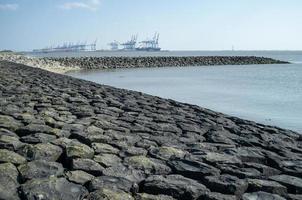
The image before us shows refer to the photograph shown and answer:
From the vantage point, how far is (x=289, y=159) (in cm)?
466

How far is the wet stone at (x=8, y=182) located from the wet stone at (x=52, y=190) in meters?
0.07

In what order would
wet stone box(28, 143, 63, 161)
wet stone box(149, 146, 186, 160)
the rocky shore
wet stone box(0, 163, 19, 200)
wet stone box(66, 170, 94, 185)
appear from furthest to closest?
the rocky shore, wet stone box(149, 146, 186, 160), wet stone box(28, 143, 63, 161), wet stone box(66, 170, 94, 185), wet stone box(0, 163, 19, 200)

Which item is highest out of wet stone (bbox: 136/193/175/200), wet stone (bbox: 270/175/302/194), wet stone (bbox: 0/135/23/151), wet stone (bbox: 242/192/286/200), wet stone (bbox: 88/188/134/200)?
wet stone (bbox: 0/135/23/151)

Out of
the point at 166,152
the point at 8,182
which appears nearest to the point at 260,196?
the point at 166,152

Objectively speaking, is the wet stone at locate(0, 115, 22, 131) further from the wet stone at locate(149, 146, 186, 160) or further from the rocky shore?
the rocky shore

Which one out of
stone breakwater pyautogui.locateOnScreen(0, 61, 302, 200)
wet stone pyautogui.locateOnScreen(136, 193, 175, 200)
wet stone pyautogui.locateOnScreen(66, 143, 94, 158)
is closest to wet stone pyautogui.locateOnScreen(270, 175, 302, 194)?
stone breakwater pyautogui.locateOnScreen(0, 61, 302, 200)

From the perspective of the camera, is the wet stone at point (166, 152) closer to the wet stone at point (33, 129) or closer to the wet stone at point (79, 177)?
the wet stone at point (79, 177)

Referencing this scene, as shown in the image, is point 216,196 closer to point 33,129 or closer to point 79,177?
point 79,177

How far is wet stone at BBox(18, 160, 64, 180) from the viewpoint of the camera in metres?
3.23

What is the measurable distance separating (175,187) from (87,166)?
83 cm

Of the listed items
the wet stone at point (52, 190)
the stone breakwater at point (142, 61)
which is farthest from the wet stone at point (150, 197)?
the stone breakwater at point (142, 61)

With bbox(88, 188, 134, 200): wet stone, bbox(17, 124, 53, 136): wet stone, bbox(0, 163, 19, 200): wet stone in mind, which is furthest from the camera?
bbox(17, 124, 53, 136): wet stone

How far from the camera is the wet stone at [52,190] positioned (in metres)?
2.82

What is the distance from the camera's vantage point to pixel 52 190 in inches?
115
